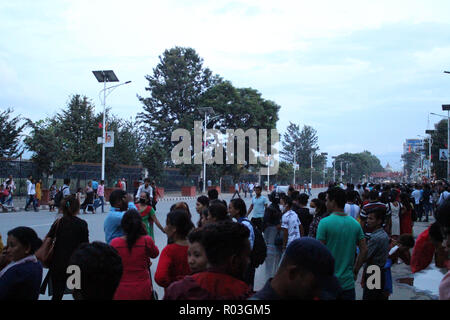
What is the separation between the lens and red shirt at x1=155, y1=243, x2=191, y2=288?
3869 mm

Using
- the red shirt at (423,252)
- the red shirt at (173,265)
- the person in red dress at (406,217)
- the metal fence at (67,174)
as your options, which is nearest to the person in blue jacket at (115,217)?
the red shirt at (173,265)

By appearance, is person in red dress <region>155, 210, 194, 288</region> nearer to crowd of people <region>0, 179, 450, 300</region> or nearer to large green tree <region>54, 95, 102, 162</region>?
crowd of people <region>0, 179, 450, 300</region>

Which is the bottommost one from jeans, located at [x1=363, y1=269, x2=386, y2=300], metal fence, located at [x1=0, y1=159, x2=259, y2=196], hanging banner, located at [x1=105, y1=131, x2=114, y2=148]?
jeans, located at [x1=363, y1=269, x2=386, y2=300]

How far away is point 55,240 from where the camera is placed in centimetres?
524

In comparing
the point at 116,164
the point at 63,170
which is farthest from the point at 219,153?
the point at 63,170

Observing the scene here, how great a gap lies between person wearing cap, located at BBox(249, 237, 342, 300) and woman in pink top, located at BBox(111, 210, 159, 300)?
6.76ft

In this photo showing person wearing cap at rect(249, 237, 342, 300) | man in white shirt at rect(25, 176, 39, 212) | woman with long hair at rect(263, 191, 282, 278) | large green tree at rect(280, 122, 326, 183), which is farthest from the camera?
large green tree at rect(280, 122, 326, 183)

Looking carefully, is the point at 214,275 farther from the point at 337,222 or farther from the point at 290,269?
the point at 337,222

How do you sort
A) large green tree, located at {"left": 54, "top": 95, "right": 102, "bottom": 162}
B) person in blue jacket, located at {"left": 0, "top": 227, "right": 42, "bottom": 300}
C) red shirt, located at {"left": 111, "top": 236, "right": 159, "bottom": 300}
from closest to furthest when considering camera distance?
person in blue jacket, located at {"left": 0, "top": 227, "right": 42, "bottom": 300} → red shirt, located at {"left": 111, "top": 236, "right": 159, "bottom": 300} → large green tree, located at {"left": 54, "top": 95, "right": 102, "bottom": 162}

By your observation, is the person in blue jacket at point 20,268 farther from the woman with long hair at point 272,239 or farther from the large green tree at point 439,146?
the large green tree at point 439,146

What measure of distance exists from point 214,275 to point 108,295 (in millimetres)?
621

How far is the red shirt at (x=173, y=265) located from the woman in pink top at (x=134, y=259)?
25 cm

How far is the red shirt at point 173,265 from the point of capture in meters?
3.87

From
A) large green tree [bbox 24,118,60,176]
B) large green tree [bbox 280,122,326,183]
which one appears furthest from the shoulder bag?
large green tree [bbox 280,122,326,183]
